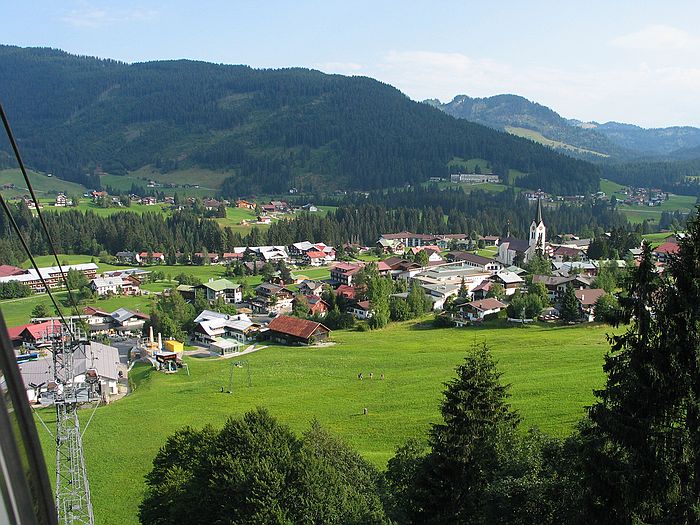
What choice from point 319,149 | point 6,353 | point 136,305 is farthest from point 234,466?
point 319,149

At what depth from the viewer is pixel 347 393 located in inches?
1177

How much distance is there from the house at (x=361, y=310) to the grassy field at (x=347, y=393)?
802 cm

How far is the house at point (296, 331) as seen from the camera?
1740 inches

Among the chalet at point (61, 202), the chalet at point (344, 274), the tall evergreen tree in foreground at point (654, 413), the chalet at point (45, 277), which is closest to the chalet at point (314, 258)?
the chalet at point (344, 274)

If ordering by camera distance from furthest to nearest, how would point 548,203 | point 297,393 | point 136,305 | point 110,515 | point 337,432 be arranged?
point 548,203 → point 136,305 → point 297,393 → point 337,432 → point 110,515

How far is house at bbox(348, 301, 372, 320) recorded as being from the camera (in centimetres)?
5126

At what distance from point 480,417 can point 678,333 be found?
6101 mm

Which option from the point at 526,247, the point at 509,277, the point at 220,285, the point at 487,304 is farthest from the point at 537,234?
the point at 220,285

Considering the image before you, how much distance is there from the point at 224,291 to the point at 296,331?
19.1m

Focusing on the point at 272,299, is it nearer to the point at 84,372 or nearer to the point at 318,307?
the point at 318,307

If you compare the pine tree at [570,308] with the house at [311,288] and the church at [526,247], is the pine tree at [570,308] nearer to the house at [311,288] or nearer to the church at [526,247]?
the house at [311,288]

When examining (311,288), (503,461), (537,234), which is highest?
(503,461)

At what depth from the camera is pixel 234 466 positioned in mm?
13812

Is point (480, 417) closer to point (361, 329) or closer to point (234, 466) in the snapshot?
point (234, 466)
